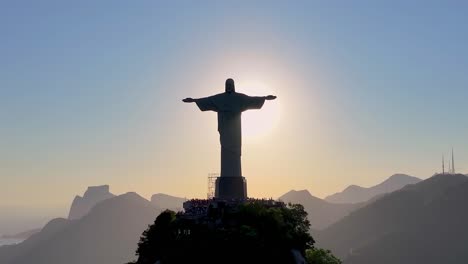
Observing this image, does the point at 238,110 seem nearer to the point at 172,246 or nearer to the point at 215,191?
the point at 215,191

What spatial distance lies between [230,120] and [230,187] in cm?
696

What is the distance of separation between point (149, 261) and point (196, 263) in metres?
6.52

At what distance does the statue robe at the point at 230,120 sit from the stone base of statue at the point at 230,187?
742 mm

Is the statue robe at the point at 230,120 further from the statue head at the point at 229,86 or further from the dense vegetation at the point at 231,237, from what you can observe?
the dense vegetation at the point at 231,237

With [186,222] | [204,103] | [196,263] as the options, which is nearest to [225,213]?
[186,222]

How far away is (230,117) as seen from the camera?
51000 millimetres

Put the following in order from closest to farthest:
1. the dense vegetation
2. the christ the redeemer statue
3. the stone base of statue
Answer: the dense vegetation → the stone base of statue → the christ the redeemer statue

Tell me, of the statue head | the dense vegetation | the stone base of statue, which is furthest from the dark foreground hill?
the statue head

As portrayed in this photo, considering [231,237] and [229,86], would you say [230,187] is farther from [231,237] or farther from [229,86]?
[231,237]

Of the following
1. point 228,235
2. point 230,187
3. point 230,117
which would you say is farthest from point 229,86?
point 228,235

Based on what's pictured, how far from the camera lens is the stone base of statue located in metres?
48.5

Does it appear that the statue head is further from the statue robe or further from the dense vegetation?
the dense vegetation

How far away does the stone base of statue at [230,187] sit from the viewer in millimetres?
48503

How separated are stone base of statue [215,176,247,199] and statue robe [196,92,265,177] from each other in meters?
0.74
